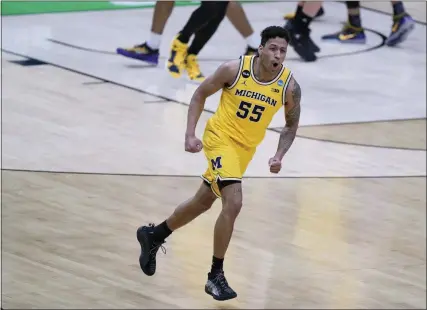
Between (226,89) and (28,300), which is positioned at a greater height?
(226,89)

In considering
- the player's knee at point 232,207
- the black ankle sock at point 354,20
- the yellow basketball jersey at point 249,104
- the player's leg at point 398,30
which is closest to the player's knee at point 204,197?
the player's knee at point 232,207

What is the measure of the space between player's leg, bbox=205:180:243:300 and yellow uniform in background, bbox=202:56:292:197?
0.36 feet

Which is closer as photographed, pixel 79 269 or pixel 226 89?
pixel 226 89

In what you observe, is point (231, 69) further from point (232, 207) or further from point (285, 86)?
point (232, 207)

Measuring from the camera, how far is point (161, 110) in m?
16.4

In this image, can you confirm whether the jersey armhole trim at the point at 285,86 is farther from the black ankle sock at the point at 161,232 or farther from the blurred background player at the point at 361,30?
the blurred background player at the point at 361,30

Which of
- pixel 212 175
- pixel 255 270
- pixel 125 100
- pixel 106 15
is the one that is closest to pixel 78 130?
pixel 125 100

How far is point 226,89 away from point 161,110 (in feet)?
41.8

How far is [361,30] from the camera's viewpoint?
23.6 metres

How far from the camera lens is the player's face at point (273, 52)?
3373 millimetres

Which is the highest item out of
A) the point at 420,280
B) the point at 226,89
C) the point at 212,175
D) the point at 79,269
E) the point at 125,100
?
the point at 226,89

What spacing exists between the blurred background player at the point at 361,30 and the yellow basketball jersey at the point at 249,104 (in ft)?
61.8

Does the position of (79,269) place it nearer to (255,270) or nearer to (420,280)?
(255,270)

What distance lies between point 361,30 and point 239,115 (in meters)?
20.5
